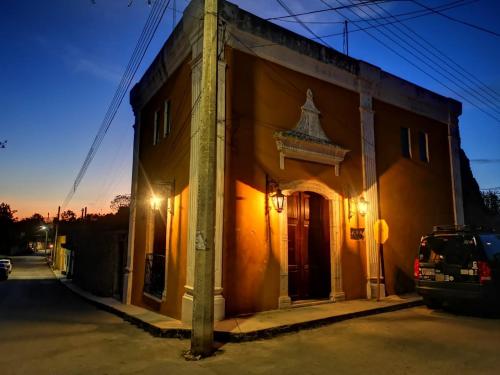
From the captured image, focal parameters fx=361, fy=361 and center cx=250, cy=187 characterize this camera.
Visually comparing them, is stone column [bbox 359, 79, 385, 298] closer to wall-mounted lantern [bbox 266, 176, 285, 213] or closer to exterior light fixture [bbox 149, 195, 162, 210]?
wall-mounted lantern [bbox 266, 176, 285, 213]

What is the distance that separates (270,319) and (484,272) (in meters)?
4.73

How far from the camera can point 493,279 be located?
7.81 metres

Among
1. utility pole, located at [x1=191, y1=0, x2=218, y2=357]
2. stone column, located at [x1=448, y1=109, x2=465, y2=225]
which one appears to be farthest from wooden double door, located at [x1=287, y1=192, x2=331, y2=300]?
stone column, located at [x1=448, y1=109, x2=465, y2=225]

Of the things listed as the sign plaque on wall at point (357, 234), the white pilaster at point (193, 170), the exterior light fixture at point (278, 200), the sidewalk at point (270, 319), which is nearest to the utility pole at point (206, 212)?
the sidewalk at point (270, 319)

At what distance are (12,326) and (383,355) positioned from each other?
8.13 meters

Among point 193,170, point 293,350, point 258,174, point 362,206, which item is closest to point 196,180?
point 193,170

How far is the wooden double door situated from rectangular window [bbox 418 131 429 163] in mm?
5295

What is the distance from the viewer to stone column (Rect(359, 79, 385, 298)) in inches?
413

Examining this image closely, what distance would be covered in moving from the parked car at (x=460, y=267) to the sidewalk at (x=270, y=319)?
53.2 inches

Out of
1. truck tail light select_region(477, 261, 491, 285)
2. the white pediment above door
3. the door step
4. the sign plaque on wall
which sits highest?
the white pediment above door

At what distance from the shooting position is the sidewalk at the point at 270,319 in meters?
6.75

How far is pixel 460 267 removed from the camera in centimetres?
818

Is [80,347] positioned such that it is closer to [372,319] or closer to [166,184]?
[166,184]

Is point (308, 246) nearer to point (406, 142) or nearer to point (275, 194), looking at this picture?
point (275, 194)
